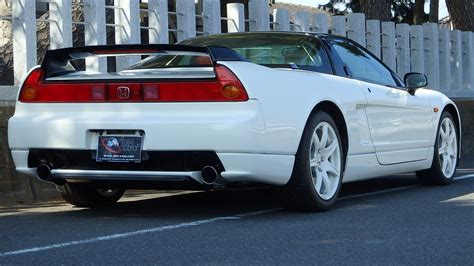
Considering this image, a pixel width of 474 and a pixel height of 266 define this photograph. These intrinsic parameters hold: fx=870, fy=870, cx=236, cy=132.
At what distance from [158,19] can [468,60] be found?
805cm

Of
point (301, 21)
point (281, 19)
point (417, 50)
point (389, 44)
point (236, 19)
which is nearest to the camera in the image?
point (236, 19)

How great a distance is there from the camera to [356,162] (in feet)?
22.6

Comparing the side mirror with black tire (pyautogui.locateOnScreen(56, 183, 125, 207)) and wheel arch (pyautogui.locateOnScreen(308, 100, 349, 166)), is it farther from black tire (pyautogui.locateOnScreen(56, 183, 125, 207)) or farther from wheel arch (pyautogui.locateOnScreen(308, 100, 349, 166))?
black tire (pyautogui.locateOnScreen(56, 183, 125, 207))

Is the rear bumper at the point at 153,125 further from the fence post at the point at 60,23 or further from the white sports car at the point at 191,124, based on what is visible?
the fence post at the point at 60,23

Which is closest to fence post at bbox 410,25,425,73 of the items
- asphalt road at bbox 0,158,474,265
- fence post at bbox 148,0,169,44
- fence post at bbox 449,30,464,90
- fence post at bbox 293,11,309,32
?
fence post at bbox 449,30,464,90

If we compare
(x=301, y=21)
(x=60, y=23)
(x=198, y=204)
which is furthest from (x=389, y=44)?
(x=198, y=204)

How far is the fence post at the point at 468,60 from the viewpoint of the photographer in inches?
617

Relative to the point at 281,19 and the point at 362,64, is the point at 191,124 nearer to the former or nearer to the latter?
the point at 362,64

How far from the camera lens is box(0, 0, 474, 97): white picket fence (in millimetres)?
7996

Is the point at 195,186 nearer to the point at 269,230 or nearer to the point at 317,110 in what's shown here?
the point at 269,230

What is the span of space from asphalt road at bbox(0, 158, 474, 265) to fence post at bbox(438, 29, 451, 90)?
7.65 meters

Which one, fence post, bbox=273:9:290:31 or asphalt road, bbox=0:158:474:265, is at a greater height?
fence post, bbox=273:9:290:31

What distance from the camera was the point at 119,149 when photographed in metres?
5.87

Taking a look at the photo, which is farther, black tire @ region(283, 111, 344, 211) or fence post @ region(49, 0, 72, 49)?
fence post @ region(49, 0, 72, 49)
